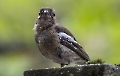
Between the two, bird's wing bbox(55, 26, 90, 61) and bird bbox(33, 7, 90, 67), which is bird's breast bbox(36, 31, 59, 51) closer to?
bird bbox(33, 7, 90, 67)

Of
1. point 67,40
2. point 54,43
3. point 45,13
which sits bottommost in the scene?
point 54,43

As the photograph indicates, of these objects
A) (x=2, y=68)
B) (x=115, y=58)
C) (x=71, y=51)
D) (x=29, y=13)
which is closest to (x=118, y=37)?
(x=115, y=58)

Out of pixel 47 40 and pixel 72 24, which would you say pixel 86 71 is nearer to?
pixel 47 40

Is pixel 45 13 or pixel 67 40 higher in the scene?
pixel 45 13

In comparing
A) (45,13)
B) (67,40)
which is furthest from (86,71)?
(67,40)

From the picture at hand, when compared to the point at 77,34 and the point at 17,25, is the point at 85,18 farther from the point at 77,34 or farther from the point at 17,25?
the point at 17,25

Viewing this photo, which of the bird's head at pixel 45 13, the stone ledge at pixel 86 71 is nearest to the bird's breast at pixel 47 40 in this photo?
the bird's head at pixel 45 13
